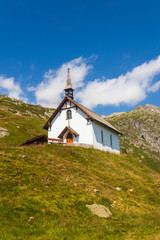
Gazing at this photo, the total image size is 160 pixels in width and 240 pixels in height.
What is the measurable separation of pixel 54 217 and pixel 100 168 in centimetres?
1521

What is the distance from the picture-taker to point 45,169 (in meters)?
19.1

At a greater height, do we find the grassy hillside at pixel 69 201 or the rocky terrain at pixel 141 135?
the rocky terrain at pixel 141 135

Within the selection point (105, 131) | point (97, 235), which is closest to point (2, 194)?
point (97, 235)

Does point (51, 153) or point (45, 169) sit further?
point (51, 153)

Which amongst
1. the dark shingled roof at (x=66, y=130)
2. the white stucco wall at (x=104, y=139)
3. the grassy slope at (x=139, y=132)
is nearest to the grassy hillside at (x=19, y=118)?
the dark shingled roof at (x=66, y=130)

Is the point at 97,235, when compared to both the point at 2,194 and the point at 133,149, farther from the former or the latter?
the point at 133,149

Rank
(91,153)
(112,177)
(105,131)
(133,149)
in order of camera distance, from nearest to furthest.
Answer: (112,177)
(91,153)
(105,131)
(133,149)

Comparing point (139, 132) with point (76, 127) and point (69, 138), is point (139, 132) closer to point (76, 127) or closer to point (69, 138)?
point (69, 138)

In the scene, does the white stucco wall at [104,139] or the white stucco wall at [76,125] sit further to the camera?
the white stucco wall at [104,139]

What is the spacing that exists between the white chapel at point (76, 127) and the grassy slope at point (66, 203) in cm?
1462

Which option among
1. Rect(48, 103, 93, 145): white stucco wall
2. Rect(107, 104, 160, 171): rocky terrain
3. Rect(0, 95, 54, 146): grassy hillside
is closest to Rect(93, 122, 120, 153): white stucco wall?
Rect(48, 103, 93, 145): white stucco wall

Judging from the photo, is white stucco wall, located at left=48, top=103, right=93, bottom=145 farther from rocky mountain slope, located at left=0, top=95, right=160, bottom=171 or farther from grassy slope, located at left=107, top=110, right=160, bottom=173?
grassy slope, located at left=107, top=110, right=160, bottom=173

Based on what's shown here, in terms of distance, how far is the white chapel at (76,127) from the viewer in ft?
125

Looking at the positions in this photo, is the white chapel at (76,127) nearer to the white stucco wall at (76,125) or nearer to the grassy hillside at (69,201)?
the white stucco wall at (76,125)
